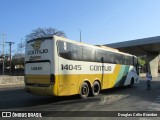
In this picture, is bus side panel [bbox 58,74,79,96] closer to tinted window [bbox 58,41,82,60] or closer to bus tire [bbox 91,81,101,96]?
tinted window [bbox 58,41,82,60]

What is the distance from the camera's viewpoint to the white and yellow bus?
42.8ft

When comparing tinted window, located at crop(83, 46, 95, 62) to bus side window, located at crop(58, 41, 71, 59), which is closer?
bus side window, located at crop(58, 41, 71, 59)

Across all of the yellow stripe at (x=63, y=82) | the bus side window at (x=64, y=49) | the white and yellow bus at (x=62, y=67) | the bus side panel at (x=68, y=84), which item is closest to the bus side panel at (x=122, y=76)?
the white and yellow bus at (x=62, y=67)

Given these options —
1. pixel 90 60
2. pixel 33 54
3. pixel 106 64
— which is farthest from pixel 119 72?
pixel 33 54

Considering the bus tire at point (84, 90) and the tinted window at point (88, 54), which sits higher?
the tinted window at point (88, 54)

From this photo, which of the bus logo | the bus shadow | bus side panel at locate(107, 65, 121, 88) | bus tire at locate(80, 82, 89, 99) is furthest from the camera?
bus side panel at locate(107, 65, 121, 88)

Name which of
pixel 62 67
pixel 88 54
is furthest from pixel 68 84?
pixel 88 54

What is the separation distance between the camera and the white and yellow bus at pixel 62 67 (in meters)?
Answer: 13.1

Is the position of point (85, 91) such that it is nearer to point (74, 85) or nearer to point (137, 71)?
point (74, 85)

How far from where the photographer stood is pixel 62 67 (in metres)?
13.4

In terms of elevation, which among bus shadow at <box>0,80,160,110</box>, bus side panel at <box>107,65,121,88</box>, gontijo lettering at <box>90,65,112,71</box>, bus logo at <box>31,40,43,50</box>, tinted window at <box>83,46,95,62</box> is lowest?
bus shadow at <box>0,80,160,110</box>

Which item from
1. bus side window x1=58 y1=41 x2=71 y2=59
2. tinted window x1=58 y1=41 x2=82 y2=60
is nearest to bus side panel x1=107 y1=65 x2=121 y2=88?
tinted window x1=58 y1=41 x2=82 y2=60

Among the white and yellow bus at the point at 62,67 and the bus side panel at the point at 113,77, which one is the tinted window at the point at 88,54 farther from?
the bus side panel at the point at 113,77

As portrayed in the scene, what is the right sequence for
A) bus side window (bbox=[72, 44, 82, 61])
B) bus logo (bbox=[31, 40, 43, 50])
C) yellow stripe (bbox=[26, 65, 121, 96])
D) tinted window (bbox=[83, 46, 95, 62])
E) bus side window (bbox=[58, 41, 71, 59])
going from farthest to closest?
1. tinted window (bbox=[83, 46, 95, 62])
2. bus side window (bbox=[72, 44, 82, 61])
3. bus logo (bbox=[31, 40, 43, 50])
4. bus side window (bbox=[58, 41, 71, 59])
5. yellow stripe (bbox=[26, 65, 121, 96])
